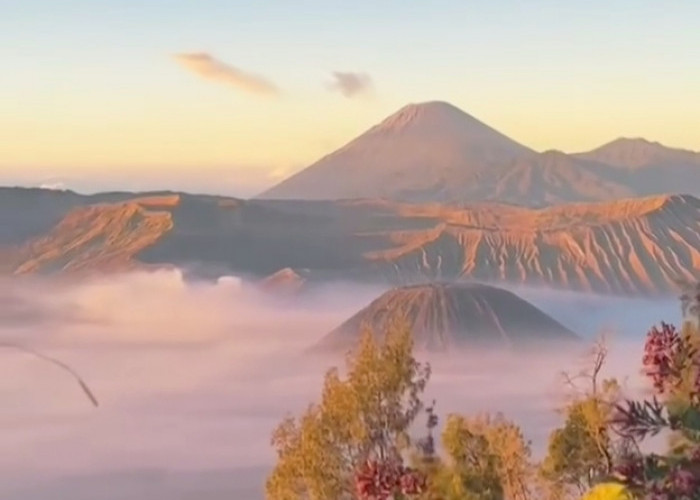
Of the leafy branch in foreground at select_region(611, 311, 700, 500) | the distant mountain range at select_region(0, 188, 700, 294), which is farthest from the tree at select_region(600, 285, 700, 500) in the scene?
the distant mountain range at select_region(0, 188, 700, 294)

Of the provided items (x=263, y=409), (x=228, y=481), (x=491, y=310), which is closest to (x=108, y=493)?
(x=228, y=481)

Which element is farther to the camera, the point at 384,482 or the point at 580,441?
the point at 580,441

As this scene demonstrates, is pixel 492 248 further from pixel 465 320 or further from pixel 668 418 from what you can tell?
pixel 668 418

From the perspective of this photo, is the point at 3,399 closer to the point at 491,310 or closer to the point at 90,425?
the point at 90,425

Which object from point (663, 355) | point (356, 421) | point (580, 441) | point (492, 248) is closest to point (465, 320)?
point (492, 248)

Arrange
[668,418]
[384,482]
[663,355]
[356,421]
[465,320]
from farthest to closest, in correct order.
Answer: [465,320] → [356,421] → [384,482] → [663,355] → [668,418]

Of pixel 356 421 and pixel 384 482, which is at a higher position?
pixel 356 421

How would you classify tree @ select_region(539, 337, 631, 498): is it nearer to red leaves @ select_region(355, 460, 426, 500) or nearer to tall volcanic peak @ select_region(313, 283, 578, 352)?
red leaves @ select_region(355, 460, 426, 500)

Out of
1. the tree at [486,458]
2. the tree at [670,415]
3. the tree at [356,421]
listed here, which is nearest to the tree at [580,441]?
the tree at [486,458]
